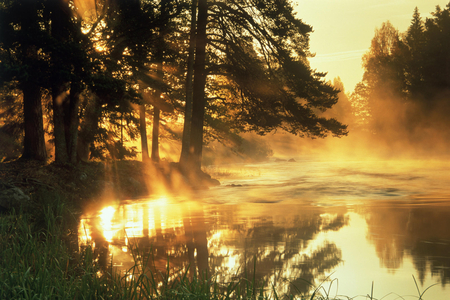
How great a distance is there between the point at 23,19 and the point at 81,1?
2.18 metres

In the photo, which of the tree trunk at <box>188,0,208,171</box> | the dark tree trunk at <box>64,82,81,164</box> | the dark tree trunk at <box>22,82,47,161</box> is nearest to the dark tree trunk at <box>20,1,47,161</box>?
the dark tree trunk at <box>22,82,47,161</box>

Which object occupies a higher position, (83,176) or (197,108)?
(197,108)

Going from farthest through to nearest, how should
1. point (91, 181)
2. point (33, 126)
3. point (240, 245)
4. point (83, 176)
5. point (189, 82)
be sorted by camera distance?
point (189, 82)
point (33, 126)
point (91, 181)
point (83, 176)
point (240, 245)

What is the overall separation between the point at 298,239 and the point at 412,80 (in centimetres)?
3996

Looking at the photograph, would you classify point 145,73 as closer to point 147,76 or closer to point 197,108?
point 147,76

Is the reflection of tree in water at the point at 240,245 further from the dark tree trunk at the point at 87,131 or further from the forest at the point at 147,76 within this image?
the dark tree trunk at the point at 87,131

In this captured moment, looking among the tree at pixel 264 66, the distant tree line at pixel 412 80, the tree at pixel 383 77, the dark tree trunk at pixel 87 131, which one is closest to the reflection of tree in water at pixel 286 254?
the tree at pixel 264 66

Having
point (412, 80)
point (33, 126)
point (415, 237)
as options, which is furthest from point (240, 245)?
point (412, 80)

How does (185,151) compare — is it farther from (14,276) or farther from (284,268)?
(14,276)

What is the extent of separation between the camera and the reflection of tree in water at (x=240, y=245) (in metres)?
5.57

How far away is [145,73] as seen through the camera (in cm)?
2186

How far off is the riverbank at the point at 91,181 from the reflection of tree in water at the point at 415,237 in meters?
6.95

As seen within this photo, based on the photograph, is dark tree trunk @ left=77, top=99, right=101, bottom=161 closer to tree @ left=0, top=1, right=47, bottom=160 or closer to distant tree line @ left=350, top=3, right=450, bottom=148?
tree @ left=0, top=1, right=47, bottom=160

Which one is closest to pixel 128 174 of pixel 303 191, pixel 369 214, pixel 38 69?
pixel 38 69
